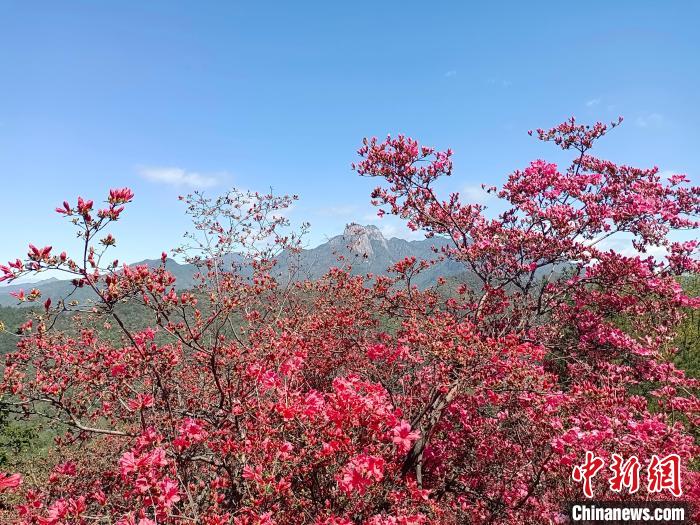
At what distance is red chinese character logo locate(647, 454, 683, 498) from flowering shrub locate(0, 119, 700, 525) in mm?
93

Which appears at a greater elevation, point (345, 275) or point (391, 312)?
point (345, 275)

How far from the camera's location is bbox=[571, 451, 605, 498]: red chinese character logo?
15.0 ft

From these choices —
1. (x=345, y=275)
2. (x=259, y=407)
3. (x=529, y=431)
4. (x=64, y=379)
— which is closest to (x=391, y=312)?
(x=345, y=275)

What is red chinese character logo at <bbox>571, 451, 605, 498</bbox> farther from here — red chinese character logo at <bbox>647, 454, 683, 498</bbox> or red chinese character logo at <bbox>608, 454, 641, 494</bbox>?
red chinese character logo at <bbox>647, 454, 683, 498</bbox>

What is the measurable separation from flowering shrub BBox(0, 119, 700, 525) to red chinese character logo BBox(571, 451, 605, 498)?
Result: 0.11 m

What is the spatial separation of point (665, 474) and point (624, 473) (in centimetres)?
41

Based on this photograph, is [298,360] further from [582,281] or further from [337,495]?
[582,281]

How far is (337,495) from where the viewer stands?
449 cm

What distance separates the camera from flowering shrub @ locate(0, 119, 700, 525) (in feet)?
14.2

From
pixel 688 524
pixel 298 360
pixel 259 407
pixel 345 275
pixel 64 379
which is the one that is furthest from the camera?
pixel 345 275

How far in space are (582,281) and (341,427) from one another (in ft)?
23.5

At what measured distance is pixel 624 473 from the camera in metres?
4.53

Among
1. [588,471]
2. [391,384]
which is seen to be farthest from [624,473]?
[391,384]

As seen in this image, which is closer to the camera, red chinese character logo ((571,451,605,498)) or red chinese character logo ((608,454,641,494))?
red chinese character logo ((608,454,641,494))
